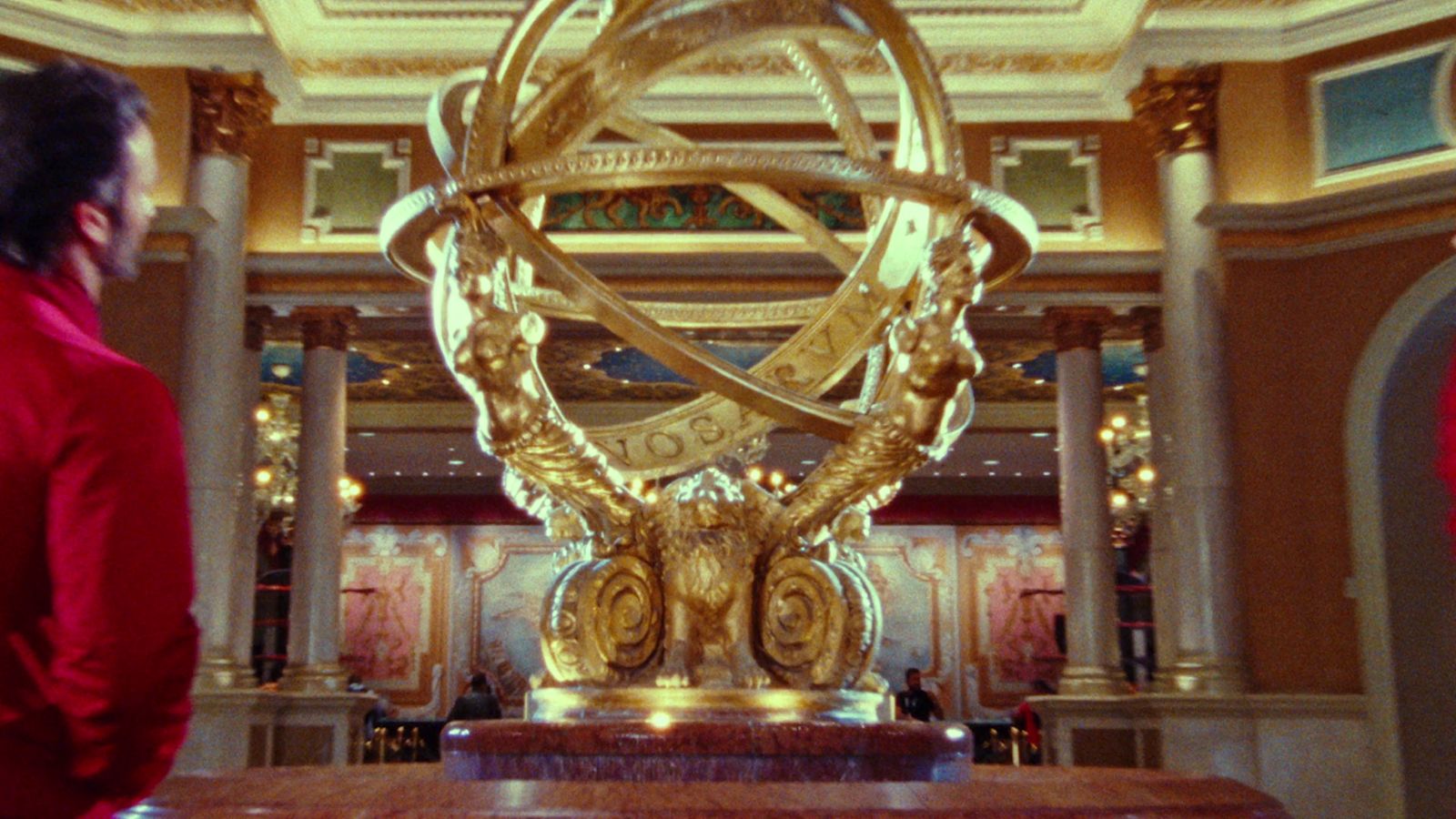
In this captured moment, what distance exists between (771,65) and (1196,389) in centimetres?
338

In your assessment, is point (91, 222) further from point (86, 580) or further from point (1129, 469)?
point (1129, 469)

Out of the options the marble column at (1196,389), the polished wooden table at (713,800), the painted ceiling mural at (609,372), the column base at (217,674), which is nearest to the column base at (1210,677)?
the marble column at (1196,389)

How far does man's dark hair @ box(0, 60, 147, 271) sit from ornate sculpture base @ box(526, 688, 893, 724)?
236cm

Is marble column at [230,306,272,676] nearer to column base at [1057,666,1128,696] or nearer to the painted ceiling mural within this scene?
the painted ceiling mural

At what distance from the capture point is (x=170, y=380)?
27.6 ft

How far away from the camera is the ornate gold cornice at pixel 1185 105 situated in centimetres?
858

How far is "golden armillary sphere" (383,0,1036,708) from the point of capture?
11.8 ft

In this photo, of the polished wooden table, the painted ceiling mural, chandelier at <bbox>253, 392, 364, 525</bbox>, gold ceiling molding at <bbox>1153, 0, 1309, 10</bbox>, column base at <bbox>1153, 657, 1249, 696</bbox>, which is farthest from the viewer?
chandelier at <bbox>253, 392, 364, 525</bbox>

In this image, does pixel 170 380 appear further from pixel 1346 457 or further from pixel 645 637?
pixel 1346 457

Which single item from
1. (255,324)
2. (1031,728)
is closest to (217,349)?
(255,324)

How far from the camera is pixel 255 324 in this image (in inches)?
370

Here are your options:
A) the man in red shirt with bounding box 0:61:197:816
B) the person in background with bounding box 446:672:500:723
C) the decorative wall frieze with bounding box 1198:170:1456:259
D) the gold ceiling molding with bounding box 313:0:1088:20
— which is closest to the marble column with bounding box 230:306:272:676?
the person in background with bounding box 446:672:500:723

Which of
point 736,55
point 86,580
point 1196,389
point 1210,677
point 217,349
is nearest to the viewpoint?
point 86,580

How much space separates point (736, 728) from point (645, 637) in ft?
3.14
